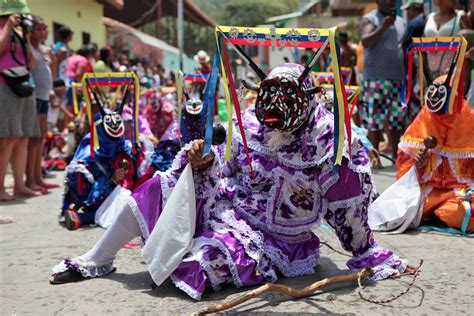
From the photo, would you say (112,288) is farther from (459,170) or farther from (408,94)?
(408,94)

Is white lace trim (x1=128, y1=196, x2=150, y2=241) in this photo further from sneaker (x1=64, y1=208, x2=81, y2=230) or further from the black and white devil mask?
sneaker (x1=64, y1=208, x2=81, y2=230)

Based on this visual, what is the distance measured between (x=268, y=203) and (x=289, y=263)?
1.19 feet

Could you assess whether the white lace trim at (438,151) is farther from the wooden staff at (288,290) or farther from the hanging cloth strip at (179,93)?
the hanging cloth strip at (179,93)

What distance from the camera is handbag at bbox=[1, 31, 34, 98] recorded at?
5.68 meters

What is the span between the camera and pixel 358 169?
3.06m

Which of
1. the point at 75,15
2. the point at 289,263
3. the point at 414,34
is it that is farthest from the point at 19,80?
the point at 75,15

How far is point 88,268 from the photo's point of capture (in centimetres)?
330

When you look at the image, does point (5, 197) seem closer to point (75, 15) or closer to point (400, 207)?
point (400, 207)

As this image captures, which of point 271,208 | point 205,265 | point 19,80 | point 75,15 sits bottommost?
point 205,265

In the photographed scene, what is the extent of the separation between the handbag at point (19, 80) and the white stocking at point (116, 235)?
9.73ft

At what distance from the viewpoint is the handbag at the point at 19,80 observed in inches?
223

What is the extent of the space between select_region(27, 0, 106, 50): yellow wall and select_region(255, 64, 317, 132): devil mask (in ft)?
31.0

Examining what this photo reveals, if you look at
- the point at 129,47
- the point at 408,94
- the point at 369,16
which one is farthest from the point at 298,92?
the point at 129,47

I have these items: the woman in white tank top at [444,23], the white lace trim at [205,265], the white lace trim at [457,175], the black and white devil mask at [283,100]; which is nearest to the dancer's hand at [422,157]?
the white lace trim at [457,175]
